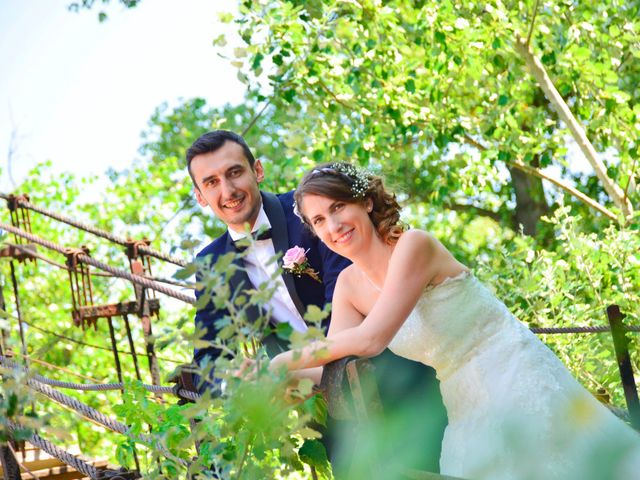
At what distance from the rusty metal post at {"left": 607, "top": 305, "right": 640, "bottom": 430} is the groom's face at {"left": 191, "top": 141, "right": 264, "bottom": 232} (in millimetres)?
1205

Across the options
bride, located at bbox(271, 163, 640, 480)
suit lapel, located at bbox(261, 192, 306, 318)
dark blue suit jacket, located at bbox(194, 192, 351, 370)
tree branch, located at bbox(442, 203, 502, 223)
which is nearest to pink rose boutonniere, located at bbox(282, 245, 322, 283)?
dark blue suit jacket, located at bbox(194, 192, 351, 370)

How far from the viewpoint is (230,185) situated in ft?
10.7

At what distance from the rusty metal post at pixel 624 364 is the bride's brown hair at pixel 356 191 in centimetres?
68

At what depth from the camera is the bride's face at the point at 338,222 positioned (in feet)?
8.63

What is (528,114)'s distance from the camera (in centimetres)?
745

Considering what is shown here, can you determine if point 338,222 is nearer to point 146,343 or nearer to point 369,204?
point 369,204

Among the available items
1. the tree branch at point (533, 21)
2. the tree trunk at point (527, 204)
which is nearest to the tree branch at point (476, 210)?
the tree trunk at point (527, 204)

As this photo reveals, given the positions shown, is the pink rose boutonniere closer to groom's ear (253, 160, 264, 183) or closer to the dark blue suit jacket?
the dark blue suit jacket

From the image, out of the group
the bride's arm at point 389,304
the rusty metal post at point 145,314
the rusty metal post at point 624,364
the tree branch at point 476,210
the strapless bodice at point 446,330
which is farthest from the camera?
the tree branch at point 476,210

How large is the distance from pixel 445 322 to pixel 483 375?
173 mm

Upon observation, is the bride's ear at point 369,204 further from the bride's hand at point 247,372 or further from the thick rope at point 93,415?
the bride's hand at point 247,372

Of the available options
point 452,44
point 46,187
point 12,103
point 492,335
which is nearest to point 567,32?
point 452,44

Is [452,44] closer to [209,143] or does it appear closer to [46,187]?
[209,143]

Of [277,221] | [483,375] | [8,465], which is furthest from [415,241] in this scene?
[8,465]
